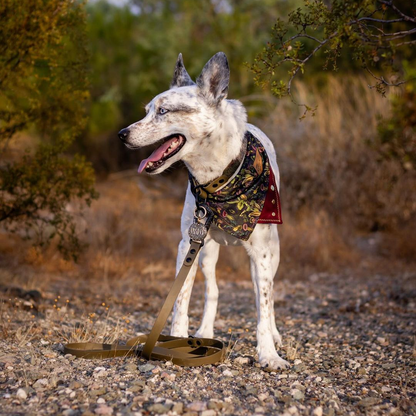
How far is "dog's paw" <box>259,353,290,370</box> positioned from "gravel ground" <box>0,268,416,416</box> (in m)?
0.05

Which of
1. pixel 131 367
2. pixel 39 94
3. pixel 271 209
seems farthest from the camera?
pixel 39 94

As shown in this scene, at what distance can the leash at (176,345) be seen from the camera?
3.76 metres

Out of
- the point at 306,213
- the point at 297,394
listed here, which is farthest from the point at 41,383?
the point at 306,213

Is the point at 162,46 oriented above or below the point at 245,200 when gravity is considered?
above

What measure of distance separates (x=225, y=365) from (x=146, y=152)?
36.2ft

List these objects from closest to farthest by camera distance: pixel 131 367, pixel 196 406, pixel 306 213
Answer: pixel 196 406
pixel 131 367
pixel 306 213

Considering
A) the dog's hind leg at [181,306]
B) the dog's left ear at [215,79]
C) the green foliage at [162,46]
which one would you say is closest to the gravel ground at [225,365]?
the dog's hind leg at [181,306]

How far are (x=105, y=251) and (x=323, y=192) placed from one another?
4.17 meters

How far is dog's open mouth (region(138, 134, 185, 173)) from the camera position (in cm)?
367

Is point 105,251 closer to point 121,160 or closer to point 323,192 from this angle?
point 323,192

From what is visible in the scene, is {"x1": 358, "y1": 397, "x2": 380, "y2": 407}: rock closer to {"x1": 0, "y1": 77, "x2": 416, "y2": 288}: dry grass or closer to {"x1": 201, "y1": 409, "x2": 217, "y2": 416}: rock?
{"x1": 201, "y1": 409, "x2": 217, "y2": 416}: rock

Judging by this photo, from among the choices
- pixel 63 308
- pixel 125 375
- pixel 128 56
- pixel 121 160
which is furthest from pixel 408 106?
pixel 128 56

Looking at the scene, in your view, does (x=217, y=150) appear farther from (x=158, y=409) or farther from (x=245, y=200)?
(x=158, y=409)

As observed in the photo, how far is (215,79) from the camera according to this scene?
3.88 meters
